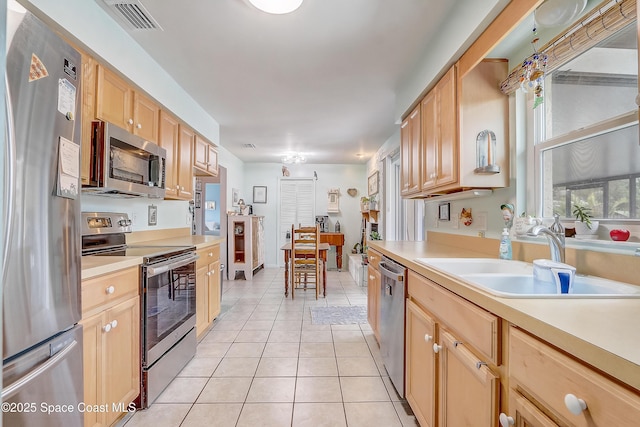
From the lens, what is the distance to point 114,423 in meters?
1.54

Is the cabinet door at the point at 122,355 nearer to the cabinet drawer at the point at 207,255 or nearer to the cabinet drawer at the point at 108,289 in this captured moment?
the cabinet drawer at the point at 108,289

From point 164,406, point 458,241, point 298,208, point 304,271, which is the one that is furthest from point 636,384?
point 298,208

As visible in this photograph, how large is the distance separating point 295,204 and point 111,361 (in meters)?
5.39

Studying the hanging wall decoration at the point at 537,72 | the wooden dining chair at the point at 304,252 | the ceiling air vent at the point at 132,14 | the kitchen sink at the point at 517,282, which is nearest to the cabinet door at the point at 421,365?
the kitchen sink at the point at 517,282

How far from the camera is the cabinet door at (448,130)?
1.86 meters

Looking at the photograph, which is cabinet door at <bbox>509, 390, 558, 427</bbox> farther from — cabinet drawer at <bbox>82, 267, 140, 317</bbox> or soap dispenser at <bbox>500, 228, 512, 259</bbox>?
cabinet drawer at <bbox>82, 267, 140, 317</bbox>

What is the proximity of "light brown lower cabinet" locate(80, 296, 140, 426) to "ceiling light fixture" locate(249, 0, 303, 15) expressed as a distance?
1.77m

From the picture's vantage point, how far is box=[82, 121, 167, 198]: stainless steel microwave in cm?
177

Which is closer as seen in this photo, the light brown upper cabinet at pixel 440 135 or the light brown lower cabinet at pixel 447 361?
the light brown lower cabinet at pixel 447 361

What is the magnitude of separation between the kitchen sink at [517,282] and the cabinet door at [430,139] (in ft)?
2.27

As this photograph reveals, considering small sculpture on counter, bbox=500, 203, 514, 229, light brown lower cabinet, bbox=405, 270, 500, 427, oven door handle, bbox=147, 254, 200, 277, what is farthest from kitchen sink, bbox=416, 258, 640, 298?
oven door handle, bbox=147, 254, 200, 277

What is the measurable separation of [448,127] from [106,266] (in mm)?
2101

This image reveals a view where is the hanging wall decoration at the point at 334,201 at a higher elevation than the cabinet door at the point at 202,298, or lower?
higher

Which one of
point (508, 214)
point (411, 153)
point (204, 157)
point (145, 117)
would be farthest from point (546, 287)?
point (204, 157)
